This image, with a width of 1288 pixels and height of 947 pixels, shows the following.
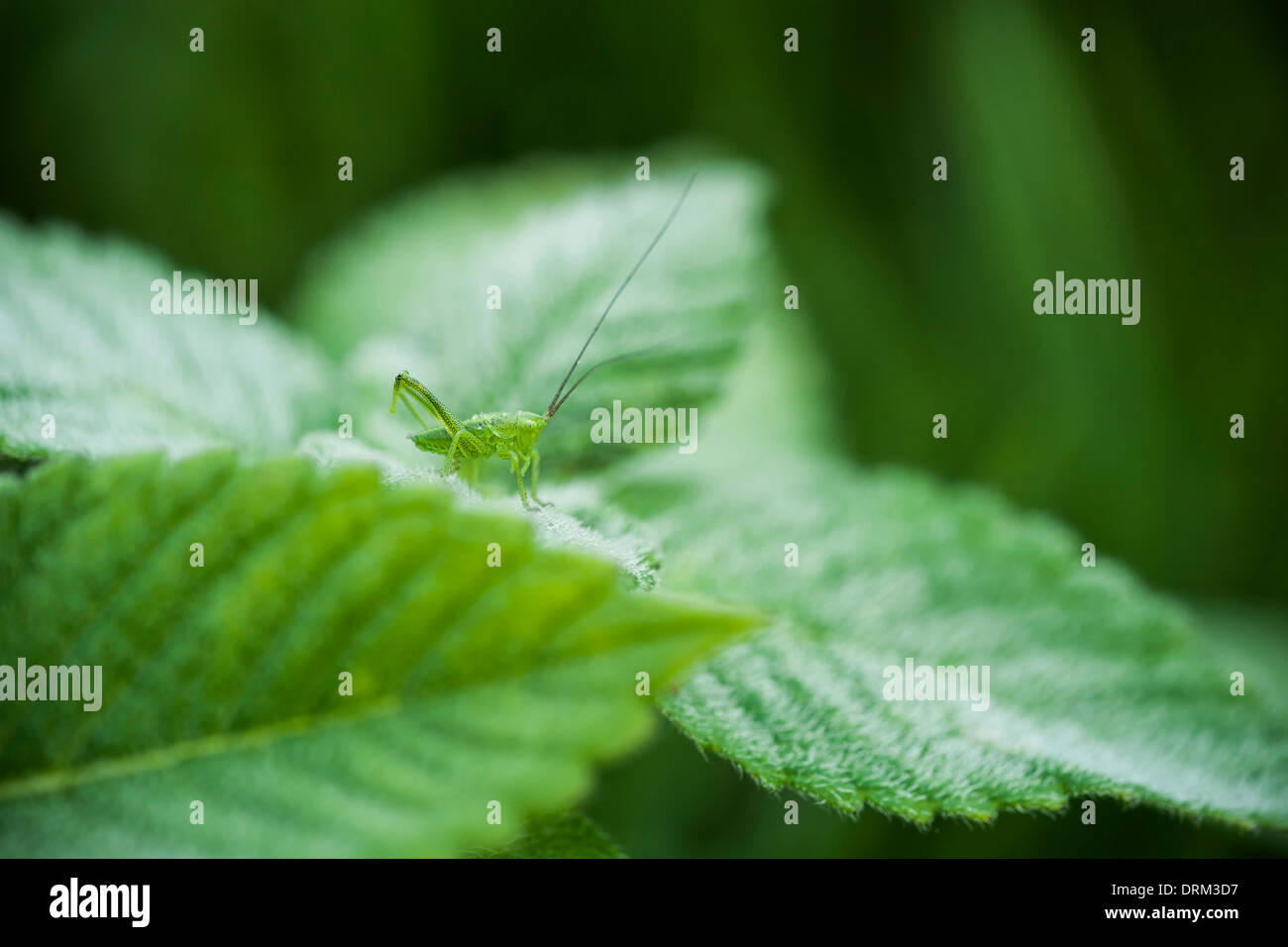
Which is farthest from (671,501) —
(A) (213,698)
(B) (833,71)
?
(B) (833,71)

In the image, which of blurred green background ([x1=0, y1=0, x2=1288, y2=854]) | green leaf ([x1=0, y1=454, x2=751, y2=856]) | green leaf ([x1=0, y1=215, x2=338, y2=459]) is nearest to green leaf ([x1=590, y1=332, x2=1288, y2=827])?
green leaf ([x1=0, y1=454, x2=751, y2=856])

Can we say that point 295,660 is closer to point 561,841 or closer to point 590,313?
point 561,841

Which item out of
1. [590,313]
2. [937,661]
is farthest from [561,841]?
[590,313]

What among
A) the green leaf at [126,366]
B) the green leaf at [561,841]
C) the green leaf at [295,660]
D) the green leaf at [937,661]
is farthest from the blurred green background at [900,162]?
the green leaf at [295,660]

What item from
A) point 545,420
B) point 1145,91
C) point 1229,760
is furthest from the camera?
point 1145,91

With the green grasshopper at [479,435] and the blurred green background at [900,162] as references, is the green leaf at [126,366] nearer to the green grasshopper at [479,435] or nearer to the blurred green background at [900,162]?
the green grasshopper at [479,435]

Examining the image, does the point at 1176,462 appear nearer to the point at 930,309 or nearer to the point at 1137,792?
the point at 930,309

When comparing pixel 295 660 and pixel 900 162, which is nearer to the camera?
pixel 295 660

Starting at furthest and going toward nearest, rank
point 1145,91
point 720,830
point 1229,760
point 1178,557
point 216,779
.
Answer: point 1145,91 → point 1178,557 → point 720,830 → point 1229,760 → point 216,779
